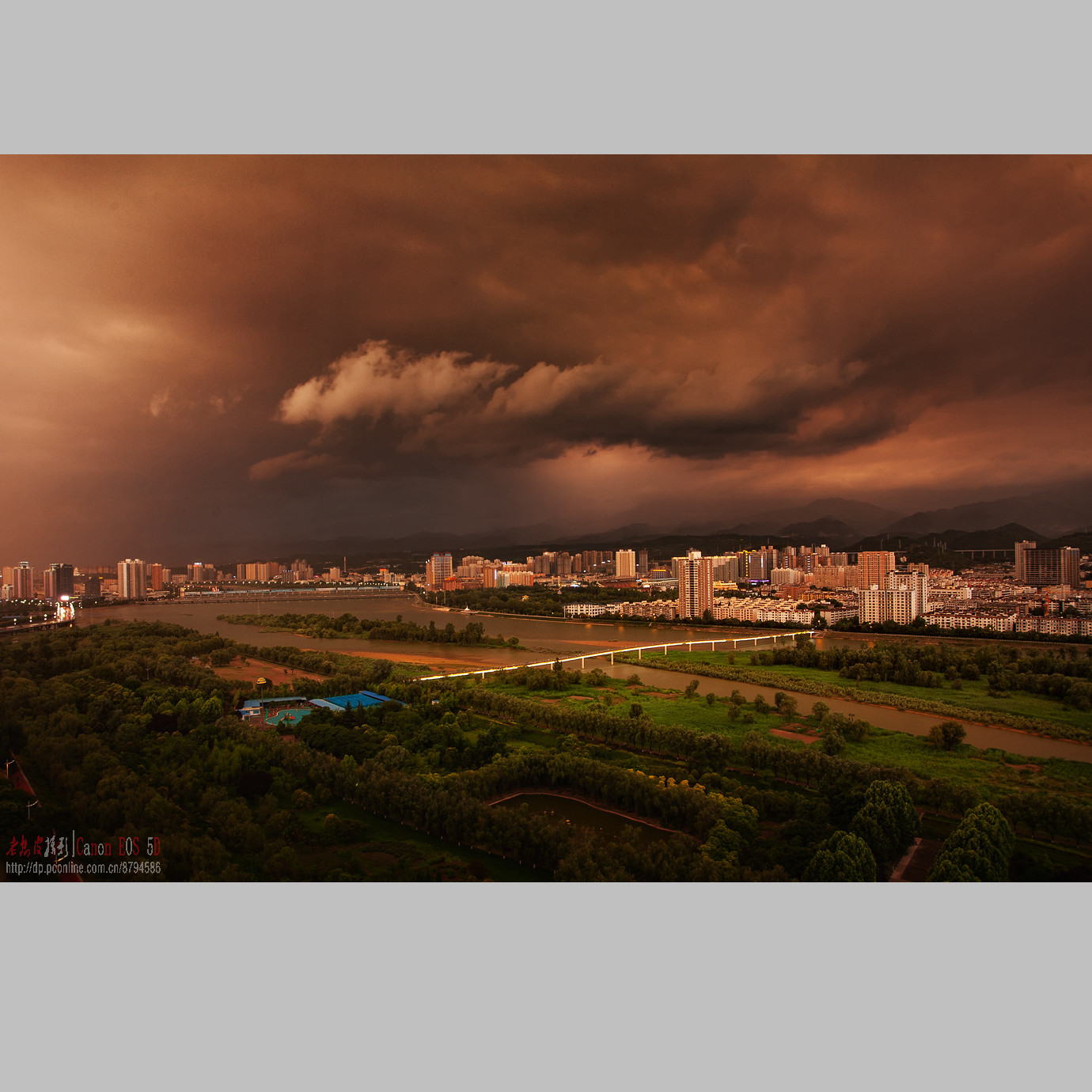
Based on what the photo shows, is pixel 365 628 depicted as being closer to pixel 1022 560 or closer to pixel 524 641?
pixel 524 641

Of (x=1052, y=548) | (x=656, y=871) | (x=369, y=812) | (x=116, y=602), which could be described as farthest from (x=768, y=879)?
(x=116, y=602)

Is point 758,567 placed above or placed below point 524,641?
above

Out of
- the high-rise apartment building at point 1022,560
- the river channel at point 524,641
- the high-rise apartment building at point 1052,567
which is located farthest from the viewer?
the high-rise apartment building at point 1022,560

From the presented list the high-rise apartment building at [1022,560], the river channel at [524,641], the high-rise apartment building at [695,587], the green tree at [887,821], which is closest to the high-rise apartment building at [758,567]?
the high-rise apartment building at [695,587]

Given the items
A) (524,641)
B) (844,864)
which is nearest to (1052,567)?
(844,864)

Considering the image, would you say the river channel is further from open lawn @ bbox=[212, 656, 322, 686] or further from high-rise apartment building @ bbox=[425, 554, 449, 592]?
open lawn @ bbox=[212, 656, 322, 686]

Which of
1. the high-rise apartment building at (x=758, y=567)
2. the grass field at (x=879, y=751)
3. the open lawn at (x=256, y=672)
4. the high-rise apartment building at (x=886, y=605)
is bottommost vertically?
the grass field at (x=879, y=751)

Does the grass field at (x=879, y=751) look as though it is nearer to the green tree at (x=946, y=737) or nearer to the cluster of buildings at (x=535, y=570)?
the green tree at (x=946, y=737)
